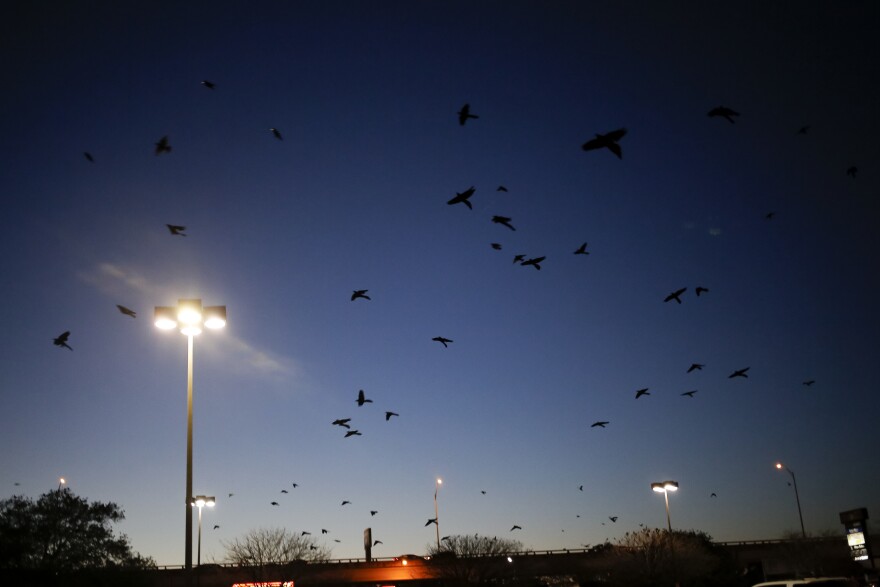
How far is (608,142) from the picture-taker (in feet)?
40.7

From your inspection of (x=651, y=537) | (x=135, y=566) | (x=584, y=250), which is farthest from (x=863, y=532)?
(x=135, y=566)

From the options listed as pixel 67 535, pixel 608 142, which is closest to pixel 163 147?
pixel 608 142

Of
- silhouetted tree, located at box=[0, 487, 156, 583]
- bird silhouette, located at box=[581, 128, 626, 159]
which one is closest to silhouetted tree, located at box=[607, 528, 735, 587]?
silhouetted tree, located at box=[0, 487, 156, 583]

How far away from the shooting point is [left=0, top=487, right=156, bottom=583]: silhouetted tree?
4241 cm

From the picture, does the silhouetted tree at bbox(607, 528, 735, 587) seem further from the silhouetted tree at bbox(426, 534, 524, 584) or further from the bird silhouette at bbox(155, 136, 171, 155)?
the bird silhouette at bbox(155, 136, 171, 155)

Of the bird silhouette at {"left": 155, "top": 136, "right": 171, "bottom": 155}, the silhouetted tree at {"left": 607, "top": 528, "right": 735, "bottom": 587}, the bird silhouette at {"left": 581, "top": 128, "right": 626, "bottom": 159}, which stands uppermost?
the bird silhouette at {"left": 155, "top": 136, "right": 171, "bottom": 155}

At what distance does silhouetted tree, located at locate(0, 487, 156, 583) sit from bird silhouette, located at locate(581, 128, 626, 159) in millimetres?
41361

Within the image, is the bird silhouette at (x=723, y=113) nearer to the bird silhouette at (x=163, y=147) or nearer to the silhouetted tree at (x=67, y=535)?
the bird silhouette at (x=163, y=147)

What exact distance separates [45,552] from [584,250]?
40179 millimetres

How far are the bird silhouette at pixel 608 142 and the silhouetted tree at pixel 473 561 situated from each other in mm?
59277

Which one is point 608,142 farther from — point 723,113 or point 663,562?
point 663,562

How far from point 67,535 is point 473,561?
36.2 meters

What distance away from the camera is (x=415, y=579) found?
249 feet

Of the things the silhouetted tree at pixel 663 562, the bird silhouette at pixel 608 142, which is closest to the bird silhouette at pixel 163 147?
the bird silhouette at pixel 608 142
